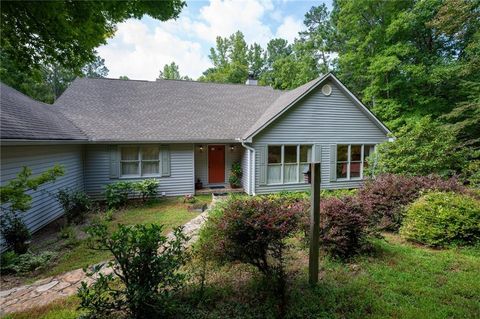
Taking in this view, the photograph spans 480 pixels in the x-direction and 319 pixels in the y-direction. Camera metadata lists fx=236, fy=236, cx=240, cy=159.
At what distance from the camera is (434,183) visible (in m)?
6.68

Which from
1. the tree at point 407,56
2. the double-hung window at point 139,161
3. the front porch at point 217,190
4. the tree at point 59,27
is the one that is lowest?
the front porch at point 217,190

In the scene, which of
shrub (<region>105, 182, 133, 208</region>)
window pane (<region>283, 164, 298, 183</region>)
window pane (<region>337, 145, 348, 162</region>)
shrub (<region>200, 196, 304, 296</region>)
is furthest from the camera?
window pane (<region>337, 145, 348, 162</region>)

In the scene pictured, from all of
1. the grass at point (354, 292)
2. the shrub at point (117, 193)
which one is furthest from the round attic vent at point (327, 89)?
the shrub at point (117, 193)

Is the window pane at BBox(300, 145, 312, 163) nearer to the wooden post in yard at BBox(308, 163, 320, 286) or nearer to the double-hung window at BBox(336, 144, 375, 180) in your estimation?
the double-hung window at BBox(336, 144, 375, 180)

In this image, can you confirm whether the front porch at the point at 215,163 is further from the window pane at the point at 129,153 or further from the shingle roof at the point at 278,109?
the window pane at the point at 129,153

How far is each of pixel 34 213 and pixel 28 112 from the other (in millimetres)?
3266

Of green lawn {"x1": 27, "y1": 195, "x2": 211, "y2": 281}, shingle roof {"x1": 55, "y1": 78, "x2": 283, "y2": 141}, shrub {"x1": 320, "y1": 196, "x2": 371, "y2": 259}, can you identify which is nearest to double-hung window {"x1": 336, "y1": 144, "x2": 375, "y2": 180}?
shingle roof {"x1": 55, "y1": 78, "x2": 283, "y2": 141}

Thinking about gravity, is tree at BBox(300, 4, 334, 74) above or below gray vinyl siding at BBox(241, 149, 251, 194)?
above

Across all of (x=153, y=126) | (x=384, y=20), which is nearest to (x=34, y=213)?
(x=153, y=126)

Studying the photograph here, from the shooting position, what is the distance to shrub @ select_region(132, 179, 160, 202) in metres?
9.64

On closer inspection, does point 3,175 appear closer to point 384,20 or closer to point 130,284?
point 130,284

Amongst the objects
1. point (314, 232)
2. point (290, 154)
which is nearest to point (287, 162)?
point (290, 154)

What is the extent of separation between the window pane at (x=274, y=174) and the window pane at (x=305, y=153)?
130 cm

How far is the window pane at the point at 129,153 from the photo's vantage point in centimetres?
1037
